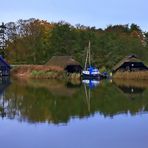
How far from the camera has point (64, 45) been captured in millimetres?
62531

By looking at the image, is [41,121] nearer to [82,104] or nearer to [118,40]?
[82,104]

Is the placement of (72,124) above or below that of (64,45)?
below

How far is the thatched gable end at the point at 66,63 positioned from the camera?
57.1 m

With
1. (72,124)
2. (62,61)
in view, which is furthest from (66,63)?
(72,124)

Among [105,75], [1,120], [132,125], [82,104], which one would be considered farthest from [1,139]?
[105,75]

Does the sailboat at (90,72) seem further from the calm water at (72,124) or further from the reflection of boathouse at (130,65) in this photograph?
the calm water at (72,124)

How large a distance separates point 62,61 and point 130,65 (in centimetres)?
973

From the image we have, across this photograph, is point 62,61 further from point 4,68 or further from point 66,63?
point 4,68

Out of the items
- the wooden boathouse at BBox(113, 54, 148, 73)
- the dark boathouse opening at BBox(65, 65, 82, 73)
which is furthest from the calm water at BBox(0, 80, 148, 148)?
the wooden boathouse at BBox(113, 54, 148, 73)

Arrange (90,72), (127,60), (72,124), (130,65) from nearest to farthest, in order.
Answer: (72,124)
(90,72)
(127,60)
(130,65)

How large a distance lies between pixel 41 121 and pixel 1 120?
1633 millimetres

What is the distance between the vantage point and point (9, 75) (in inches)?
2362

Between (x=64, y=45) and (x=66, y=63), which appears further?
(x=64, y=45)

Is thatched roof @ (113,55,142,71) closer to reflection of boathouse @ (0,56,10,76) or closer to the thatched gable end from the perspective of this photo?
the thatched gable end
